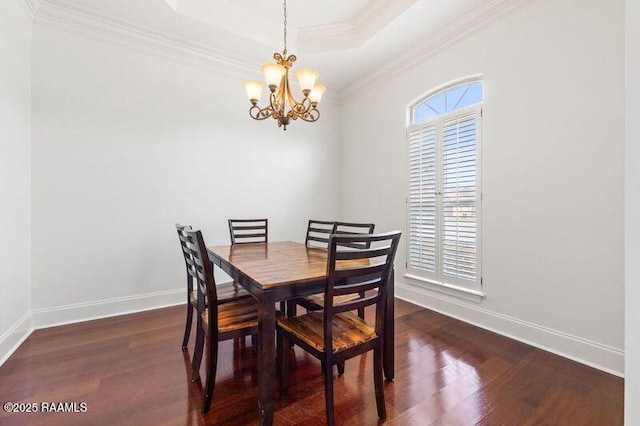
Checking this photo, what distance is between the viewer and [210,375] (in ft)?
4.98

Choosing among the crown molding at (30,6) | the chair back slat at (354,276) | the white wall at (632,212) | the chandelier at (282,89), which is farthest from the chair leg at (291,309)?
the crown molding at (30,6)

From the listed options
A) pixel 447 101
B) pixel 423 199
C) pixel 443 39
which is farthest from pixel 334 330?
pixel 443 39

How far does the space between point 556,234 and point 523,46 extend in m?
1.53

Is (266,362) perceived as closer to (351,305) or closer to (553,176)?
(351,305)

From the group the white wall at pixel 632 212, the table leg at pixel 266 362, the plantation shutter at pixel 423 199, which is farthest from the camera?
the plantation shutter at pixel 423 199

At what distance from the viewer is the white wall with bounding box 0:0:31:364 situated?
2043 mm

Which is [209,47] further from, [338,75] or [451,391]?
[451,391]

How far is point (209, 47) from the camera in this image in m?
3.24

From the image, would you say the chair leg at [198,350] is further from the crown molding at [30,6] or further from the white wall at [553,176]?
the crown molding at [30,6]

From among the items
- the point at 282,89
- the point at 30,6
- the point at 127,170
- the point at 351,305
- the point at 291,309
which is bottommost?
the point at 291,309

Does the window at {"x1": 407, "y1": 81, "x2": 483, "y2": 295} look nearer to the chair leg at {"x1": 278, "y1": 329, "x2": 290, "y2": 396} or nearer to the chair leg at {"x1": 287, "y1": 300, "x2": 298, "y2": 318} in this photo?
the chair leg at {"x1": 287, "y1": 300, "x2": 298, "y2": 318}

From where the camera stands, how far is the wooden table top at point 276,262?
1451 mm

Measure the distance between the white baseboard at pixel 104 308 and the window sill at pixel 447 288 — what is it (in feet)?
8.60

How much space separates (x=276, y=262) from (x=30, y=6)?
9.99 ft
